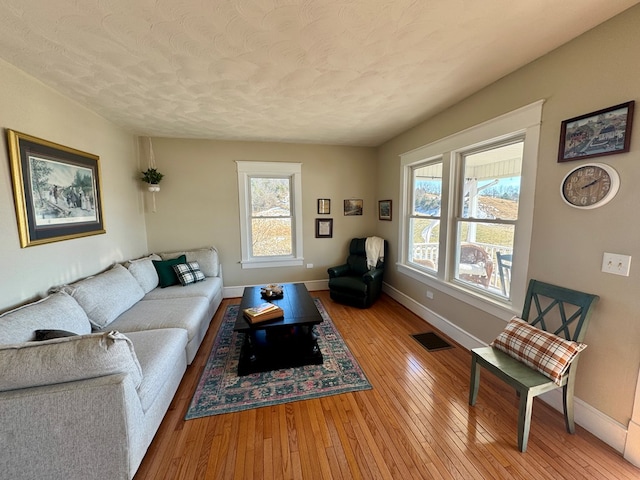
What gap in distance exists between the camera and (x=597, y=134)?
1617 mm

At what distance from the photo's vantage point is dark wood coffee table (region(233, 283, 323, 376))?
237 centimetres

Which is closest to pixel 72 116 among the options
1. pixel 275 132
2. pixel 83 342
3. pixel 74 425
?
pixel 275 132

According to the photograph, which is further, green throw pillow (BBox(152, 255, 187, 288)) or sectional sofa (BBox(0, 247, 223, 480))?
green throw pillow (BBox(152, 255, 187, 288))

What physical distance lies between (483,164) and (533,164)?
2.04 ft

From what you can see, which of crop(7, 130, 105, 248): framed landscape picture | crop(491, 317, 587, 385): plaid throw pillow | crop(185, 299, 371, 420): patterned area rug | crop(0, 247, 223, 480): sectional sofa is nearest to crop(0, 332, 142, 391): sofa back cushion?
crop(0, 247, 223, 480): sectional sofa

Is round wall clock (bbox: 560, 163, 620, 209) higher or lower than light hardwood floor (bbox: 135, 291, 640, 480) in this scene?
higher

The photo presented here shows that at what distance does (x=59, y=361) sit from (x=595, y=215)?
10.3ft

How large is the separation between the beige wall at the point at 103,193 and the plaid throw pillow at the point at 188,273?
691mm

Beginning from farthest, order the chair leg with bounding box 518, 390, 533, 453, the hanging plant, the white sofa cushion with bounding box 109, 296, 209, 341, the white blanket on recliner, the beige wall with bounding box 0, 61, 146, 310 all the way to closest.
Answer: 1. the white blanket on recliner
2. the hanging plant
3. the white sofa cushion with bounding box 109, 296, 209, 341
4. the beige wall with bounding box 0, 61, 146, 310
5. the chair leg with bounding box 518, 390, 533, 453

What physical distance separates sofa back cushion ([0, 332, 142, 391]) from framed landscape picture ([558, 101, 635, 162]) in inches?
119

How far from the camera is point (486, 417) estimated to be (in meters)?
1.85

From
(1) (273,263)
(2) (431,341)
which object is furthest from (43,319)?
(2) (431,341)

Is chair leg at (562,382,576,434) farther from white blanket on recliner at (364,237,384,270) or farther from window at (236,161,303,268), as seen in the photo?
window at (236,161,303,268)

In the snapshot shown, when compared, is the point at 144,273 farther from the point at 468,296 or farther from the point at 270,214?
the point at 468,296
